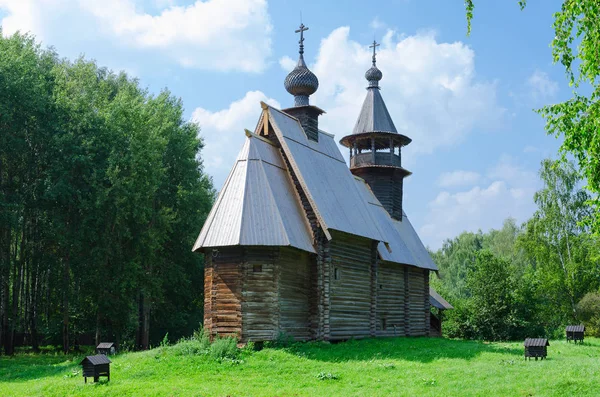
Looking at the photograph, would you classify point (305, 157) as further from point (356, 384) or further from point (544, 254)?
point (544, 254)

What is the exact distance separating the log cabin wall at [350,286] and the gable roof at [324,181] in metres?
0.68

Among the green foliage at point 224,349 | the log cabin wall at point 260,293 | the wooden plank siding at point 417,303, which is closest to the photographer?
the green foliage at point 224,349

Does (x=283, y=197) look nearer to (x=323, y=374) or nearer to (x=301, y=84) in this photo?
(x=301, y=84)

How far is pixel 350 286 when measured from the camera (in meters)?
26.3

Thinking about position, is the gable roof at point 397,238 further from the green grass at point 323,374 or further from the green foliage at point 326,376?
the green foliage at point 326,376

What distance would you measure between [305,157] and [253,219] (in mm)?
5167

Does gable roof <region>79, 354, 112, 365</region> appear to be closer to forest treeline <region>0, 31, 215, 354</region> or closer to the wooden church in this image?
the wooden church

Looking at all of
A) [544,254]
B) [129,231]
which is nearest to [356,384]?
[129,231]

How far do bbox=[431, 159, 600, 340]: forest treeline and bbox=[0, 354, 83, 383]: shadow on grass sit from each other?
24560 mm

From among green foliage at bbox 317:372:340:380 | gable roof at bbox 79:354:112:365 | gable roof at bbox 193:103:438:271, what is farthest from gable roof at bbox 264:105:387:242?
gable roof at bbox 79:354:112:365

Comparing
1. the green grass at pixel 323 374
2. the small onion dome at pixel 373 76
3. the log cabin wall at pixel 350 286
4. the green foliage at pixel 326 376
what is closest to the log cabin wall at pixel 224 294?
the green grass at pixel 323 374

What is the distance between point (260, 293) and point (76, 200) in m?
13.3

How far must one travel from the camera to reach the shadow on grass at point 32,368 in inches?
791

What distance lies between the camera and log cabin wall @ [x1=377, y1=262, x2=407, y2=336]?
30.2 meters
